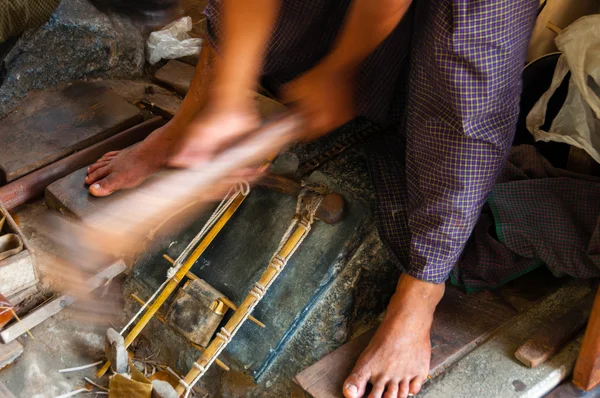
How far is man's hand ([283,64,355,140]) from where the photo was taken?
1.94 meters

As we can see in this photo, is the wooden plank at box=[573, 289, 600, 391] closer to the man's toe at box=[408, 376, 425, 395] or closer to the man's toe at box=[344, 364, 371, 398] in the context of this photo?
the man's toe at box=[408, 376, 425, 395]

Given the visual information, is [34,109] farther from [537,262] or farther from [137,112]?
[537,262]

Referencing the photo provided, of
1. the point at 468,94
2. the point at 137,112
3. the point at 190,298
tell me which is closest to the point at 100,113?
the point at 137,112

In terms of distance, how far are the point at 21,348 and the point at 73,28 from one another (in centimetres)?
144

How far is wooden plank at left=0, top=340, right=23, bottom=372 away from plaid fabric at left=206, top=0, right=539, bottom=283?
3.47ft

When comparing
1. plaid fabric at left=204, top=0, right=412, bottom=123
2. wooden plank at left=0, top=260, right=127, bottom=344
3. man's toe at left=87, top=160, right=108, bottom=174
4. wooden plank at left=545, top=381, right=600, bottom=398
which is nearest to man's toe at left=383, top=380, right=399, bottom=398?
wooden plank at left=545, top=381, right=600, bottom=398

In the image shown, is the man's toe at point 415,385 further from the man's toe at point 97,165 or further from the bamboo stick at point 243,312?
the man's toe at point 97,165

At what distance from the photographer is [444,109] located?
61.2 inches

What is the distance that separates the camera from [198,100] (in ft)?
6.35

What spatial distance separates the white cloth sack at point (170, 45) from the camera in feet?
9.71

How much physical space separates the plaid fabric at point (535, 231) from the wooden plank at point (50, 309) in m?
Answer: 1.05

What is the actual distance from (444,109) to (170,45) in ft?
5.84

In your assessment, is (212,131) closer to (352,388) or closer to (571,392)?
(352,388)

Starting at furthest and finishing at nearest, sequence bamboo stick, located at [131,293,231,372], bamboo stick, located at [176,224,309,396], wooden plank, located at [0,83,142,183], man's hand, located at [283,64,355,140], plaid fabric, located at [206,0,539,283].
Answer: wooden plank, located at [0,83,142,183] → man's hand, located at [283,64,355,140] → bamboo stick, located at [131,293,231,372] → bamboo stick, located at [176,224,309,396] → plaid fabric, located at [206,0,539,283]
